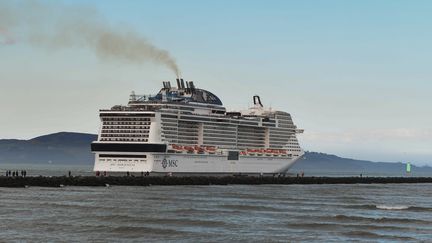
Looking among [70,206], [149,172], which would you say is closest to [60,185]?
[149,172]

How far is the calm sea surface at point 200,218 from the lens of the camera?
39812mm

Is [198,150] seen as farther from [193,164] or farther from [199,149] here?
[193,164]

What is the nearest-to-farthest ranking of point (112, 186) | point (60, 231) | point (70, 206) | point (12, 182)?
point (60, 231) → point (70, 206) → point (12, 182) → point (112, 186)

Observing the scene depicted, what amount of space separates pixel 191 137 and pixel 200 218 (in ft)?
200

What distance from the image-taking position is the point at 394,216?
174 ft

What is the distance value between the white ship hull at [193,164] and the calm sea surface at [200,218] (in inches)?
1069

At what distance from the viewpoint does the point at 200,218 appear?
156ft

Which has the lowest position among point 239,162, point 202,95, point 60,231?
point 60,231

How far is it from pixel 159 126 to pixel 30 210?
171 feet

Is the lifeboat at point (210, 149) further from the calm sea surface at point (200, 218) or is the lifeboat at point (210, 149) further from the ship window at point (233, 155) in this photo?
the calm sea surface at point (200, 218)

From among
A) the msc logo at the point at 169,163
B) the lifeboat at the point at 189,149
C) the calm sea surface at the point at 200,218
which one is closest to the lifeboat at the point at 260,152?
the lifeboat at the point at 189,149

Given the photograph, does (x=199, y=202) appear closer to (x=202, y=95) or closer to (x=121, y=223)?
(x=121, y=223)

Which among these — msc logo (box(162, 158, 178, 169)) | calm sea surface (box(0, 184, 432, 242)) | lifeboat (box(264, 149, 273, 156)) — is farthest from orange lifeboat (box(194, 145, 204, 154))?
calm sea surface (box(0, 184, 432, 242))

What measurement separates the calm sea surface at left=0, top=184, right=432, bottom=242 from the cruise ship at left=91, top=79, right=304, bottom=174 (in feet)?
94.2
